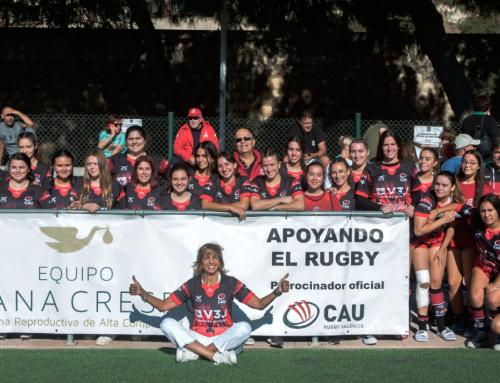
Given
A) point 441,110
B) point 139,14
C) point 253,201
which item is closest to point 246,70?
point 139,14

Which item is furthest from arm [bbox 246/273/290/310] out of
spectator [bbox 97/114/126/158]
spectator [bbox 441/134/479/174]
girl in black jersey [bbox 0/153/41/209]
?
spectator [bbox 97/114/126/158]

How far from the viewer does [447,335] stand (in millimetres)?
7992

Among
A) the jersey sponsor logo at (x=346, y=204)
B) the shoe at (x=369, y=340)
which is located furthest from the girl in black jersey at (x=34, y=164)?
the shoe at (x=369, y=340)

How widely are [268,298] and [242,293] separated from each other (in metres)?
0.22

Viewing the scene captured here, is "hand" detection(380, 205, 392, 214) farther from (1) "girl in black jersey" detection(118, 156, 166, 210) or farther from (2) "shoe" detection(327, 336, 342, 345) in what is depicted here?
(1) "girl in black jersey" detection(118, 156, 166, 210)

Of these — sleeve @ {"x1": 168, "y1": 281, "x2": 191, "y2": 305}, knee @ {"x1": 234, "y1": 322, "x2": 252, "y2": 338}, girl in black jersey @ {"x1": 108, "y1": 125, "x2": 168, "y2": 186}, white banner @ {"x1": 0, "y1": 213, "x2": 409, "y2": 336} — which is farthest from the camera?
girl in black jersey @ {"x1": 108, "y1": 125, "x2": 168, "y2": 186}

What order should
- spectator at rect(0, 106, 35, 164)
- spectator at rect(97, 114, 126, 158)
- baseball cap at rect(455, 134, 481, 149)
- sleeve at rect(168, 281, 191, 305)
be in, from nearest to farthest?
sleeve at rect(168, 281, 191, 305)
baseball cap at rect(455, 134, 481, 149)
spectator at rect(97, 114, 126, 158)
spectator at rect(0, 106, 35, 164)

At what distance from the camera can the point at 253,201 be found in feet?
26.6

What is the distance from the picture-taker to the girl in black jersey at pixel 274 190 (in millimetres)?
8047

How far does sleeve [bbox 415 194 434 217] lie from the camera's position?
7930mm

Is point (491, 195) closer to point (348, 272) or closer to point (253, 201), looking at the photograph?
point (348, 272)

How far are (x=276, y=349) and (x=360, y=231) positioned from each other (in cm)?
127

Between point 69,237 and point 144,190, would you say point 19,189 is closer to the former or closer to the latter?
point 69,237

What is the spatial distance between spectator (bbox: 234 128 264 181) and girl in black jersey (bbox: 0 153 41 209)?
2.11 meters
